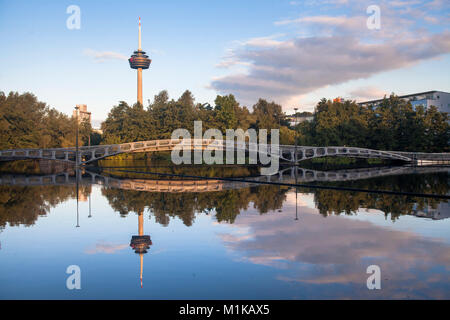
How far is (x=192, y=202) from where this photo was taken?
13641 millimetres

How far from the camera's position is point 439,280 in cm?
547

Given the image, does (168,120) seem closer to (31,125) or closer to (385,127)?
(31,125)

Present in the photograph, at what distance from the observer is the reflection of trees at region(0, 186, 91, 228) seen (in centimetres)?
1061

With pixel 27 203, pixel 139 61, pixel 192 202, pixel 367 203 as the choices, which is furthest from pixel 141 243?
pixel 139 61

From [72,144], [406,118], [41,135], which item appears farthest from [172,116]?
[406,118]

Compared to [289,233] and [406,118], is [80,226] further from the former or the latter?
[406,118]

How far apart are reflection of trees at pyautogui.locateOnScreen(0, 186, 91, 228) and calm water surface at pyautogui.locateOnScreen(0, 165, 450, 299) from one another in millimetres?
65

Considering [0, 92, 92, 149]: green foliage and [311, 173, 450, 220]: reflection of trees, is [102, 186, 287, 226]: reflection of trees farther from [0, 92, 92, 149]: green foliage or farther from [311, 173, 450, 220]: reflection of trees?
[0, 92, 92, 149]: green foliage

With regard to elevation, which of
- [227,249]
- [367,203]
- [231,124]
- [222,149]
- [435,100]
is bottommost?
[227,249]

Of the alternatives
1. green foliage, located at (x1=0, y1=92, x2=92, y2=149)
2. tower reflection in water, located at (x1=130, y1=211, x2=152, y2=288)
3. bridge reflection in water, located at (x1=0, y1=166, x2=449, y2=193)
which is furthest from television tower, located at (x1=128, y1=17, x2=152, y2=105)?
tower reflection in water, located at (x1=130, y1=211, x2=152, y2=288)

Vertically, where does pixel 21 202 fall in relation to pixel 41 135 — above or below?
below

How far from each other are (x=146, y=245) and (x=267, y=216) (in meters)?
4.35

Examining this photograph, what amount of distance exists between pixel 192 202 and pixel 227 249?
656 centimetres

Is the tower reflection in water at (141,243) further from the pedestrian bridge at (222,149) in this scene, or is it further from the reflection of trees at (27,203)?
the pedestrian bridge at (222,149)
